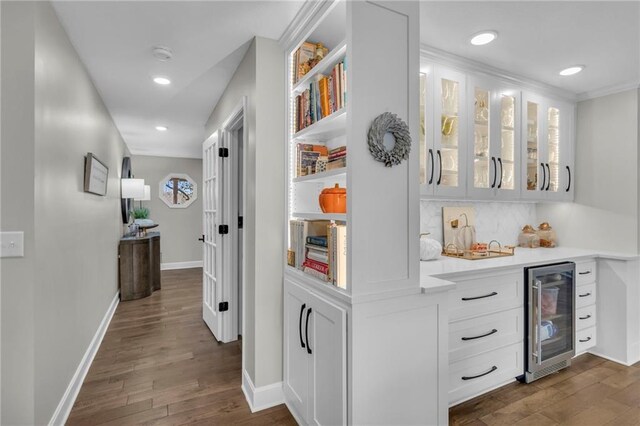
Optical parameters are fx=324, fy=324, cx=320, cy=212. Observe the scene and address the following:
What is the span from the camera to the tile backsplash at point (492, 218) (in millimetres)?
2809

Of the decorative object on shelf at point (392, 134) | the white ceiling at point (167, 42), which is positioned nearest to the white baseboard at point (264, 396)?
the decorative object on shelf at point (392, 134)

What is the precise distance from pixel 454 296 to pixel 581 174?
2.34 metres

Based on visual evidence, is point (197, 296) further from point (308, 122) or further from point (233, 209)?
point (308, 122)

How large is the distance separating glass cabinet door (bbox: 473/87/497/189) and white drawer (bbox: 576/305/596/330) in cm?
133

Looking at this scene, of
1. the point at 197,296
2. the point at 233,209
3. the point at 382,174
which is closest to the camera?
the point at 382,174

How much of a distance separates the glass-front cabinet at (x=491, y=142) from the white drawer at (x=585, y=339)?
1.30m

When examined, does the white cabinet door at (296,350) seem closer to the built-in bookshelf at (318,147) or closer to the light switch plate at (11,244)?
the built-in bookshelf at (318,147)

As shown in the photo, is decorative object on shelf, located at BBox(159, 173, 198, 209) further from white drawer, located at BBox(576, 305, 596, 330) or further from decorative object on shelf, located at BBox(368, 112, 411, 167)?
Result: white drawer, located at BBox(576, 305, 596, 330)

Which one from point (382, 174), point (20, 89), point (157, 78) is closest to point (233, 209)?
point (157, 78)

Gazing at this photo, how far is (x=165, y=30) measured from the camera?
213 centimetres

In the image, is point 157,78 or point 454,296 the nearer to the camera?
point 454,296

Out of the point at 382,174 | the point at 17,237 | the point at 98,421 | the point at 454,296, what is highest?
the point at 382,174

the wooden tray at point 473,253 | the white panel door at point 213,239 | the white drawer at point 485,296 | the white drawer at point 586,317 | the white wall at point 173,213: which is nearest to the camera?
the white drawer at point 485,296

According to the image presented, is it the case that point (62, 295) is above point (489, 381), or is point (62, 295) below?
above
